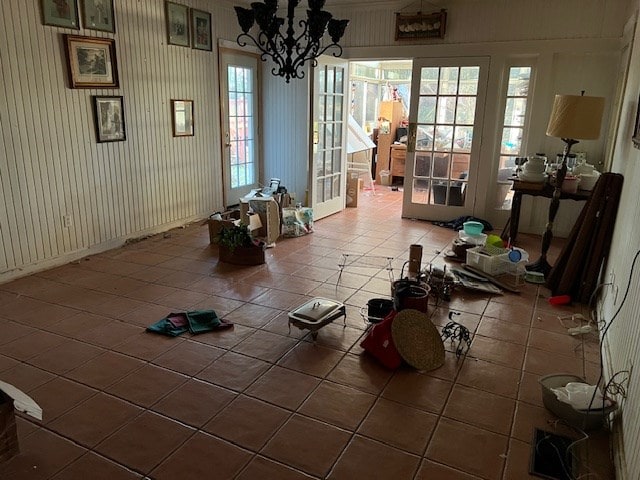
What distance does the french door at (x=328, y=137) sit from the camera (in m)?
5.77

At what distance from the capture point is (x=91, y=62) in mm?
4262

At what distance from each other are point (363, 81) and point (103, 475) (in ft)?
27.2

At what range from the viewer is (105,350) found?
282cm

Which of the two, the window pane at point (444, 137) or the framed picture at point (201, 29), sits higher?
the framed picture at point (201, 29)

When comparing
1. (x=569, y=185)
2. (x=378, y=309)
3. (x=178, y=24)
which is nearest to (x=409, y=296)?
(x=378, y=309)

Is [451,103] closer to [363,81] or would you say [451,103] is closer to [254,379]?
[363,81]

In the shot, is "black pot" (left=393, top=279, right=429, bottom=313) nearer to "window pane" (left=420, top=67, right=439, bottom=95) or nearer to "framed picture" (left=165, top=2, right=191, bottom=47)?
"window pane" (left=420, top=67, right=439, bottom=95)

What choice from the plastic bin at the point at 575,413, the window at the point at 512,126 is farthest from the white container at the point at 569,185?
the plastic bin at the point at 575,413

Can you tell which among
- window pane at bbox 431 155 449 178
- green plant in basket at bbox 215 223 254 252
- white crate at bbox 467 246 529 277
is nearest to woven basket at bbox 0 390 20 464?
green plant in basket at bbox 215 223 254 252

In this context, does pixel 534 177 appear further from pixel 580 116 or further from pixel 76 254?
pixel 76 254

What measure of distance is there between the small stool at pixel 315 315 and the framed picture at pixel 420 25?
3897 millimetres

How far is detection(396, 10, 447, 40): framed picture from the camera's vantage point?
5.48 meters

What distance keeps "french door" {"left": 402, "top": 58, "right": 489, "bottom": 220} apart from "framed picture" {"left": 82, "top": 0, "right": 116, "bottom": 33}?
3343mm

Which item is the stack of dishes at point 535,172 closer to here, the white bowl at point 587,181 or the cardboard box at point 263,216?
the white bowl at point 587,181
